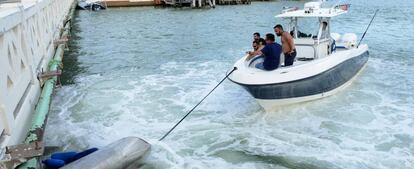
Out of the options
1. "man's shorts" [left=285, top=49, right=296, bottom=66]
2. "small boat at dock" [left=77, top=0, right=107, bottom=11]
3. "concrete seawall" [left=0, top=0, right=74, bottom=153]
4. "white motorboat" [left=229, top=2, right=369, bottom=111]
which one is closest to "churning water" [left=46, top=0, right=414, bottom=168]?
"white motorboat" [left=229, top=2, right=369, bottom=111]

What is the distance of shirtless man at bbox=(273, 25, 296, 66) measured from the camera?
9062 millimetres

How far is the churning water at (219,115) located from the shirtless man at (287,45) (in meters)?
1.05

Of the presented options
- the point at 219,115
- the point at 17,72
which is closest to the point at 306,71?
the point at 219,115

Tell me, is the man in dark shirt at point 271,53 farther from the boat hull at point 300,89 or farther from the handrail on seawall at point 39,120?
the handrail on seawall at point 39,120

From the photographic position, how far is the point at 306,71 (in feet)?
28.4

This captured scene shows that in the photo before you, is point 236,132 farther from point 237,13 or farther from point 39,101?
point 237,13

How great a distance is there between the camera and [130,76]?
1333cm

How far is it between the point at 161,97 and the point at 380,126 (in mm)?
5309

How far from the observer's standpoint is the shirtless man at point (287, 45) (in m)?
9.06

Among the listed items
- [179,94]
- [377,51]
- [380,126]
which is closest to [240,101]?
[179,94]

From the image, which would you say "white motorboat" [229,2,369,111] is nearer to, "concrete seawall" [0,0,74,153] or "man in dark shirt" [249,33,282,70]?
"man in dark shirt" [249,33,282,70]

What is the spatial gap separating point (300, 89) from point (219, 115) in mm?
1881

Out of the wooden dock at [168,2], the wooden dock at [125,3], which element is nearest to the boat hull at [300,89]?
the wooden dock at [168,2]

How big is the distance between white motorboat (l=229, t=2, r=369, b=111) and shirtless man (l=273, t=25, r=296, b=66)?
21 cm
